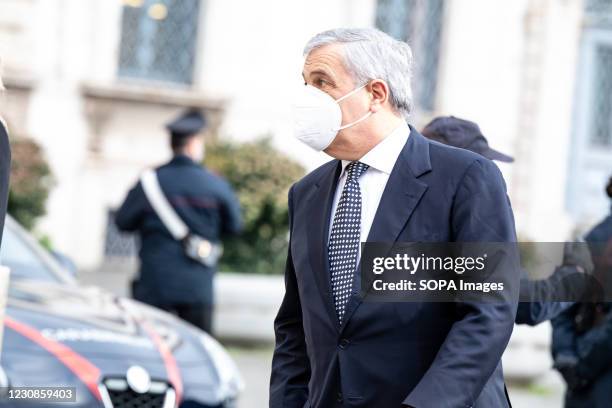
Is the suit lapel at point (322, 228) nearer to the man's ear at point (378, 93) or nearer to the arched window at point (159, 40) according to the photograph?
the man's ear at point (378, 93)

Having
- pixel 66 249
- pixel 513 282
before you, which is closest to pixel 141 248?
pixel 513 282

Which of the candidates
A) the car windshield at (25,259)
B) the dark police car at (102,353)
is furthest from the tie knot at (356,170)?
the car windshield at (25,259)

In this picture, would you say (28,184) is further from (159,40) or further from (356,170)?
(356,170)

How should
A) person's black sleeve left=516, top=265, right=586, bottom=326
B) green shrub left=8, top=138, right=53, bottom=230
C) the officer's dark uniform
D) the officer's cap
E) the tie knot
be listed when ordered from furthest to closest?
green shrub left=8, top=138, right=53, bottom=230 → the officer's cap → person's black sleeve left=516, top=265, right=586, bottom=326 → the tie knot → the officer's dark uniform

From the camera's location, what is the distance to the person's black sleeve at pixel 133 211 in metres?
8.00

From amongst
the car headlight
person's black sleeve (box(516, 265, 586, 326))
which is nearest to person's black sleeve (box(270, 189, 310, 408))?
person's black sleeve (box(516, 265, 586, 326))

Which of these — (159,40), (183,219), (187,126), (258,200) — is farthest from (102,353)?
(159,40)

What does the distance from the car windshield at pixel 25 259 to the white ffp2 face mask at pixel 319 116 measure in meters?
3.38

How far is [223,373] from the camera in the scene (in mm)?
6066

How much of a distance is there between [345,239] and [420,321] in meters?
0.31

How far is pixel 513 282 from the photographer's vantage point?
3238 mm

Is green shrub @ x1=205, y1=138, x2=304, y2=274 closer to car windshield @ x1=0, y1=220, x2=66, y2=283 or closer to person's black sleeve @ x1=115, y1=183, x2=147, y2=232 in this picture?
person's black sleeve @ x1=115, y1=183, x2=147, y2=232

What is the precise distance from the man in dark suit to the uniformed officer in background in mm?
4473

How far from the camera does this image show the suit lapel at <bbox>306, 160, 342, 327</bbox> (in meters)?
3.35
